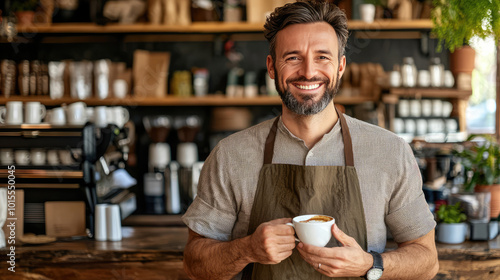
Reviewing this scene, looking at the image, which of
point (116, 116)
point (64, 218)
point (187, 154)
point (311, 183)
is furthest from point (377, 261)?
point (187, 154)

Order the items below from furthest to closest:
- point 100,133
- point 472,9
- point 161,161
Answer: point 161,161 < point 100,133 < point 472,9

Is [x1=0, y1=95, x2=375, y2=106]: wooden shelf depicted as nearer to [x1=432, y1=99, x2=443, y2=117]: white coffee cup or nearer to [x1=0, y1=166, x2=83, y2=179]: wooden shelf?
[x1=432, y1=99, x2=443, y2=117]: white coffee cup

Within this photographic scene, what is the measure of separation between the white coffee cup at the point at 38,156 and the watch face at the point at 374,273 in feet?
5.83

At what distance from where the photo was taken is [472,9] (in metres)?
1.95

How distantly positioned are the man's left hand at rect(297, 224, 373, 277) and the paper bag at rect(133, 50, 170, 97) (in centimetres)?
305

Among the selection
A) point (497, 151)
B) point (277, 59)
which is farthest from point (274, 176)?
point (497, 151)

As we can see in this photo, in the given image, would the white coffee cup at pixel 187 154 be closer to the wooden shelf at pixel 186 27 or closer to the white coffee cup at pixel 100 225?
the wooden shelf at pixel 186 27

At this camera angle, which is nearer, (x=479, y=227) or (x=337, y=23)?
(x=337, y=23)

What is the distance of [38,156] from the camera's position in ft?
8.22

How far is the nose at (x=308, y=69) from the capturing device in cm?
139

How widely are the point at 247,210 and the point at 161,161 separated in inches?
103

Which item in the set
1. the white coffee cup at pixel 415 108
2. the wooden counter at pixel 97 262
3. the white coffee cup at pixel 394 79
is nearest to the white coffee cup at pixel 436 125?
the white coffee cup at pixel 415 108

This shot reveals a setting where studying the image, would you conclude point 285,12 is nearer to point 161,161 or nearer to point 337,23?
point 337,23

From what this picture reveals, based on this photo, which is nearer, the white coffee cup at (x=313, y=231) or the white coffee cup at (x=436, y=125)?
the white coffee cup at (x=313, y=231)
